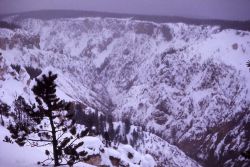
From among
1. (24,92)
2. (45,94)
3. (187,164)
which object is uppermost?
(24,92)

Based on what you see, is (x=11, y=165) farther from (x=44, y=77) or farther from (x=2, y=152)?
(x=44, y=77)

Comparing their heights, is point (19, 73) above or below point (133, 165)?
above

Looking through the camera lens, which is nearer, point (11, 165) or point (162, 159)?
point (11, 165)

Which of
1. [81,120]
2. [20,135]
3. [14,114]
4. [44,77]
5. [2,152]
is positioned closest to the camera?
[44,77]

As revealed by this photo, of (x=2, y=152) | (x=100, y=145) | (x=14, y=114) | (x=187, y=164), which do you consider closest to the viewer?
(x=2, y=152)

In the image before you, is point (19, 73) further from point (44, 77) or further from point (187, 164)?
point (44, 77)

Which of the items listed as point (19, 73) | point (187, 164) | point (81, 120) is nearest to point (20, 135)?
point (81, 120)

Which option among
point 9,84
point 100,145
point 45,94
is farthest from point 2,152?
point 9,84

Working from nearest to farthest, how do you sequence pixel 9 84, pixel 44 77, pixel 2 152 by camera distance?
1. pixel 44 77
2. pixel 2 152
3. pixel 9 84

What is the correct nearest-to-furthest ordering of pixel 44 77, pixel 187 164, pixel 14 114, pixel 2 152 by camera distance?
1. pixel 44 77
2. pixel 2 152
3. pixel 14 114
4. pixel 187 164
